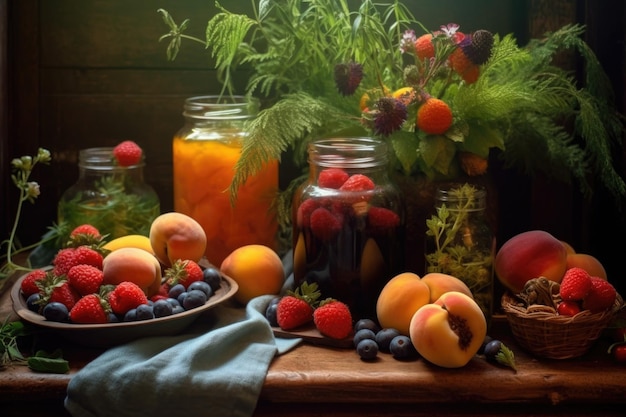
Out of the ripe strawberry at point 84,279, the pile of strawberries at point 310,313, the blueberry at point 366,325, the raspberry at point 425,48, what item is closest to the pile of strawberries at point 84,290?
the ripe strawberry at point 84,279

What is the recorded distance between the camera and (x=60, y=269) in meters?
1.19

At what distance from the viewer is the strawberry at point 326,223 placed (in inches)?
47.9

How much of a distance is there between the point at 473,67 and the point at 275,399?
1.76ft

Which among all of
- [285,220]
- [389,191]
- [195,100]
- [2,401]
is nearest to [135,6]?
[195,100]

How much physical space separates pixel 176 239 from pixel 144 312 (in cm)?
17

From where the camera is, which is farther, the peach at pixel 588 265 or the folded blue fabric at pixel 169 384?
the peach at pixel 588 265

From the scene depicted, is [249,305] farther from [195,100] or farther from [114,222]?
[195,100]

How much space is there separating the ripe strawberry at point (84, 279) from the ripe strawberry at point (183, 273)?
10 centimetres

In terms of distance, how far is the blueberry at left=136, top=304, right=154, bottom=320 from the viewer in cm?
112

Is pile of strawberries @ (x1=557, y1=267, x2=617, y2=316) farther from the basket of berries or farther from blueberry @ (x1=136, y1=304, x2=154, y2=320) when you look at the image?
blueberry @ (x1=136, y1=304, x2=154, y2=320)

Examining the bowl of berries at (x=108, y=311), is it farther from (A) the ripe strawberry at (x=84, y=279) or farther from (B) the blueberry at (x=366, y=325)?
(B) the blueberry at (x=366, y=325)

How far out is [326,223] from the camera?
1.22 meters

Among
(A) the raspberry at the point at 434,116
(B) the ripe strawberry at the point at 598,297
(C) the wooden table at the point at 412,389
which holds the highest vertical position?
(A) the raspberry at the point at 434,116

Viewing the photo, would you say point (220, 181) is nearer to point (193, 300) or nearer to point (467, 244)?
point (193, 300)
